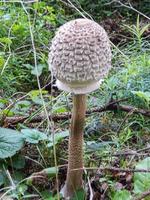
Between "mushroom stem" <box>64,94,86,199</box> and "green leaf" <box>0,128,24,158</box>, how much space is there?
0.25 metres

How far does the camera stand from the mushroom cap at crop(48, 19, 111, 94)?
4.83 ft

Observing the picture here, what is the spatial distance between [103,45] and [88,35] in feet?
0.21

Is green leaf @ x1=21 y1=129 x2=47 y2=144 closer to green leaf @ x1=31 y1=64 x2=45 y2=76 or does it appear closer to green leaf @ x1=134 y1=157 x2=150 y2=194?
green leaf @ x1=134 y1=157 x2=150 y2=194

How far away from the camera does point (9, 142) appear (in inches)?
73.4

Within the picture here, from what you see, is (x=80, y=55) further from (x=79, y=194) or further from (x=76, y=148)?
(x=79, y=194)

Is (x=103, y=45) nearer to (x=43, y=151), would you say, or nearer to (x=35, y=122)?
(x=43, y=151)

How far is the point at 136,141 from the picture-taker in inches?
87.9

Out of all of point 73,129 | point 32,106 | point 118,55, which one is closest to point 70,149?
point 73,129

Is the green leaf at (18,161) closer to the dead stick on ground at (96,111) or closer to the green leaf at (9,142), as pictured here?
the green leaf at (9,142)

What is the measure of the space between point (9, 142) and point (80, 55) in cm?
58

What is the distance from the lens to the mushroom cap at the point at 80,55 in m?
1.47

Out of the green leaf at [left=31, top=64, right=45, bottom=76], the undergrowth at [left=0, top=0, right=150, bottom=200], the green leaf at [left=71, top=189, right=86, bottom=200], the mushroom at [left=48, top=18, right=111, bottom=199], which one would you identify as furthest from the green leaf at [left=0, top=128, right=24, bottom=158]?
the green leaf at [left=31, top=64, right=45, bottom=76]

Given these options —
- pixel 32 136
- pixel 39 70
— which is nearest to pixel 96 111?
pixel 32 136

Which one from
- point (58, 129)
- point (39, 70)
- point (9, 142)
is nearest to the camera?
point (9, 142)
